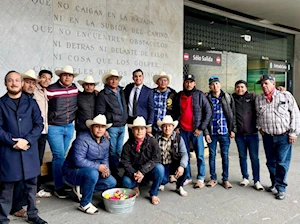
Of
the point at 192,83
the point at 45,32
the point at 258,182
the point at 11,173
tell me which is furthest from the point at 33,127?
the point at 258,182

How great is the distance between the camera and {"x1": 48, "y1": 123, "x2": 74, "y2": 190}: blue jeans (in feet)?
12.4

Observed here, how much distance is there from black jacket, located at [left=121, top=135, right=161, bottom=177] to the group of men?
0.01m

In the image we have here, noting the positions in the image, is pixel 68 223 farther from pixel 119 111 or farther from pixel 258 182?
pixel 258 182

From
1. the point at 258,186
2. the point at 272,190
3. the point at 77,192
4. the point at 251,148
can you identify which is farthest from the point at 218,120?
the point at 77,192

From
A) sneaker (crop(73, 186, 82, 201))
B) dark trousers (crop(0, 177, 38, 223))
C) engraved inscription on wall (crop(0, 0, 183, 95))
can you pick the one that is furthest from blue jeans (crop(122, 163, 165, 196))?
engraved inscription on wall (crop(0, 0, 183, 95))

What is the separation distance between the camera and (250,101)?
13.8 ft

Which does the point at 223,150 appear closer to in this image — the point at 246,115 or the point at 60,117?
the point at 246,115

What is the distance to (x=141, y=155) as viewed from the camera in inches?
150

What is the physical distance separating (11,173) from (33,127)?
0.48 meters

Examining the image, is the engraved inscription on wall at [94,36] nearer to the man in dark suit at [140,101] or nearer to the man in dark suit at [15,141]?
the man in dark suit at [140,101]

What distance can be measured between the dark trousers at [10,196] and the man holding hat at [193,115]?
2085mm

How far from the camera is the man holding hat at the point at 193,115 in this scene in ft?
14.0

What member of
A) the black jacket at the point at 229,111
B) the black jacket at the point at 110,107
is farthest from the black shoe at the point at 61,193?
the black jacket at the point at 229,111

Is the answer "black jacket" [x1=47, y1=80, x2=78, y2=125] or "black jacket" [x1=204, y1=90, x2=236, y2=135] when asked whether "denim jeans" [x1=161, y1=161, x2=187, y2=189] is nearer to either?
"black jacket" [x1=204, y1=90, x2=236, y2=135]
